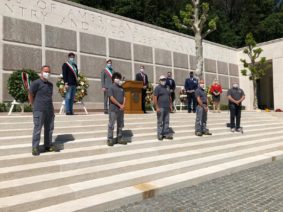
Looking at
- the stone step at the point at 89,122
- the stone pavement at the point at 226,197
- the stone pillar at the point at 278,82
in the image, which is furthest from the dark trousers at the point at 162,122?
the stone pillar at the point at 278,82

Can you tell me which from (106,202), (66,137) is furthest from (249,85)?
(106,202)

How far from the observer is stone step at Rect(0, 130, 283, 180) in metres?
5.56

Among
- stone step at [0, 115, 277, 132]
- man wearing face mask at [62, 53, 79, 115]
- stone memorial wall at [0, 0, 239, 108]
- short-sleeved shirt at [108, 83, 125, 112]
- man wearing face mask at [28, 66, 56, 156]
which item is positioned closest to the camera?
man wearing face mask at [28, 66, 56, 156]

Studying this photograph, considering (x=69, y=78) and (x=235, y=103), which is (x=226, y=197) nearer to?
(x=69, y=78)

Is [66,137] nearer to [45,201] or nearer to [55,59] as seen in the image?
[45,201]

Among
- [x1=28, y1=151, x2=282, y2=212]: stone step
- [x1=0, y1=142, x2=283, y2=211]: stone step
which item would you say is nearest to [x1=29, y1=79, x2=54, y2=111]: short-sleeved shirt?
[x1=0, y1=142, x2=283, y2=211]: stone step

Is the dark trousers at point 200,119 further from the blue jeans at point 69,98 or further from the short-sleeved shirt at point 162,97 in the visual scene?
the blue jeans at point 69,98

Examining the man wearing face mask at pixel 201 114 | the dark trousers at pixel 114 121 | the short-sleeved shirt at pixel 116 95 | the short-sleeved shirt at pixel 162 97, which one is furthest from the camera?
the man wearing face mask at pixel 201 114

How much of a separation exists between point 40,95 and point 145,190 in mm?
2734

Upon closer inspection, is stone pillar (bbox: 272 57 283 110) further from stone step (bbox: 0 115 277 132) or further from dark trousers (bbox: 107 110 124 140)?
dark trousers (bbox: 107 110 124 140)

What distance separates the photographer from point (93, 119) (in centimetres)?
909

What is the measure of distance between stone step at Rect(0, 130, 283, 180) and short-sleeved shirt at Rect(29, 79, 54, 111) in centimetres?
92

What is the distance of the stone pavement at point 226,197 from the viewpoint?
5086 mm

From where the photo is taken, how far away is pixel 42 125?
6.26 metres
